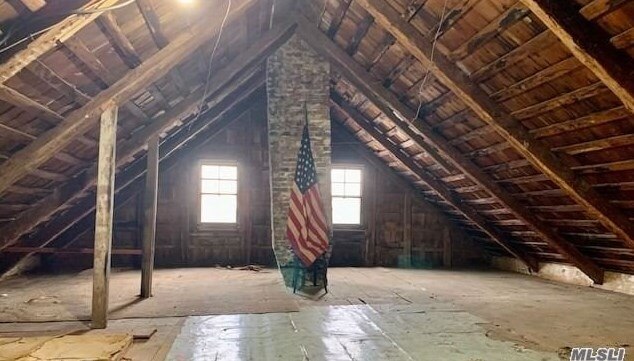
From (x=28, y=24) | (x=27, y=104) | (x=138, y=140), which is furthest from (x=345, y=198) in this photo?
(x=28, y=24)

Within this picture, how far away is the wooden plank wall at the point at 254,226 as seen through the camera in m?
8.38

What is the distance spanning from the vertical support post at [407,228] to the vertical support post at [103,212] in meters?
6.64

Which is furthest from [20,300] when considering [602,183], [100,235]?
[602,183]

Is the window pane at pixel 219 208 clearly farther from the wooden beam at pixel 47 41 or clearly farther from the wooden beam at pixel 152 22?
the wooden beam at pixel 47 41

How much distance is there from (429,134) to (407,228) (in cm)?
372

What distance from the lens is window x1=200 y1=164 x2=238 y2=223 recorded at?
8625mm

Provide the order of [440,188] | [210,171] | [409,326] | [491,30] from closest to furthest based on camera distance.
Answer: [491,30] < [409,326] < [440,188] < [210,171]

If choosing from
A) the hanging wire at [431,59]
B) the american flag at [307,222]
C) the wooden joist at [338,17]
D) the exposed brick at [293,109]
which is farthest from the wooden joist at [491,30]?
the american flag at [307,222]

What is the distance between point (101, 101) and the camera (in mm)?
3730

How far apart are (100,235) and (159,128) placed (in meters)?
1.80

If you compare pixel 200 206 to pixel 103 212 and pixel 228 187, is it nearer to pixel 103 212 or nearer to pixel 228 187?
pixel 228 187

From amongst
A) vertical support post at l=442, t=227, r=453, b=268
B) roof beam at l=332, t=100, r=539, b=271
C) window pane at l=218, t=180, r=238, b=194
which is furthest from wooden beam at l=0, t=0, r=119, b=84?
vertical support post at l=442, t=227, r=453, b=268

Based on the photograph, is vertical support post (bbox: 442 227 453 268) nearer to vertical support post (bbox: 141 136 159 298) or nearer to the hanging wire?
the hanging wire

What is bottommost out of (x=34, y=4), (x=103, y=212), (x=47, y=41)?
(x=103, y=212)
